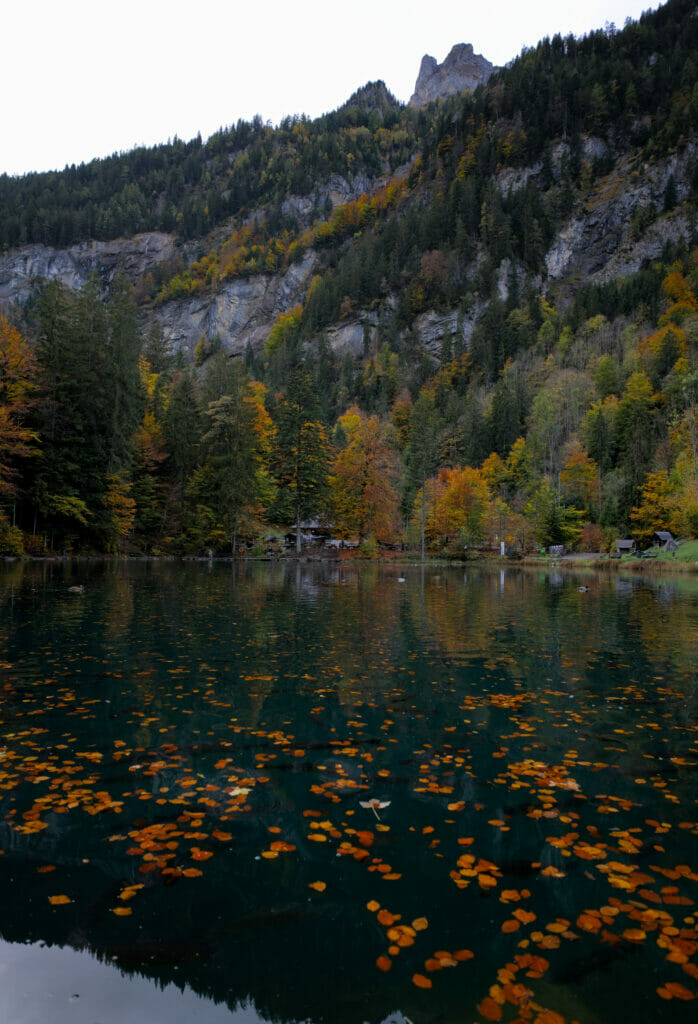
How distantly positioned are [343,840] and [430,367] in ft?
478

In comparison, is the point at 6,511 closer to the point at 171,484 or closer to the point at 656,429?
the point at 171,484

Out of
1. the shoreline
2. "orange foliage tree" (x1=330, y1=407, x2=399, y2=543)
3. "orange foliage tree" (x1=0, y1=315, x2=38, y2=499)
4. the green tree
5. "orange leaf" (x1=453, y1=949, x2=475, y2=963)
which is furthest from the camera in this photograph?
"orange foliage tree" (x1=330, y1=407, x2=399, y2=543)

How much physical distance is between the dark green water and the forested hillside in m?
29.0

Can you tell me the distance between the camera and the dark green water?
3031 mm

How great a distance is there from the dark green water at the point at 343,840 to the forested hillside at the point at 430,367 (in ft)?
95.2

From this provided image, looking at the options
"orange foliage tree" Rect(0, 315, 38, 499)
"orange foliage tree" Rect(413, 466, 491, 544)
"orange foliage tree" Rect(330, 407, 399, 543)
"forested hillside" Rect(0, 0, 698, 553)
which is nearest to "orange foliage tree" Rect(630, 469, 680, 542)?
"forested hillside" Rect(0, 0, 698, 553)

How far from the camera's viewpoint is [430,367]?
470 feet

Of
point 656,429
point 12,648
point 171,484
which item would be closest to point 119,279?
point 171,484

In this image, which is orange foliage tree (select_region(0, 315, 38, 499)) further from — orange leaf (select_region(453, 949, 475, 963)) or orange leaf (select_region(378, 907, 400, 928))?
orange leaf (select_region(453, 949, 475, 963))

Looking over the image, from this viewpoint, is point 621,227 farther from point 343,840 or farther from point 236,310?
point 343,840

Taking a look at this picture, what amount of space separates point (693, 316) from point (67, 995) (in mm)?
116295

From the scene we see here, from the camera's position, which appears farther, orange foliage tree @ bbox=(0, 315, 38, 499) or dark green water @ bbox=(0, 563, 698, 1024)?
orange foliage tree @ bbox=(0, 315, 38, 499)

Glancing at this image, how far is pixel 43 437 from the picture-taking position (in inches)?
1465

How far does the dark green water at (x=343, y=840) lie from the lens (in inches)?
119
